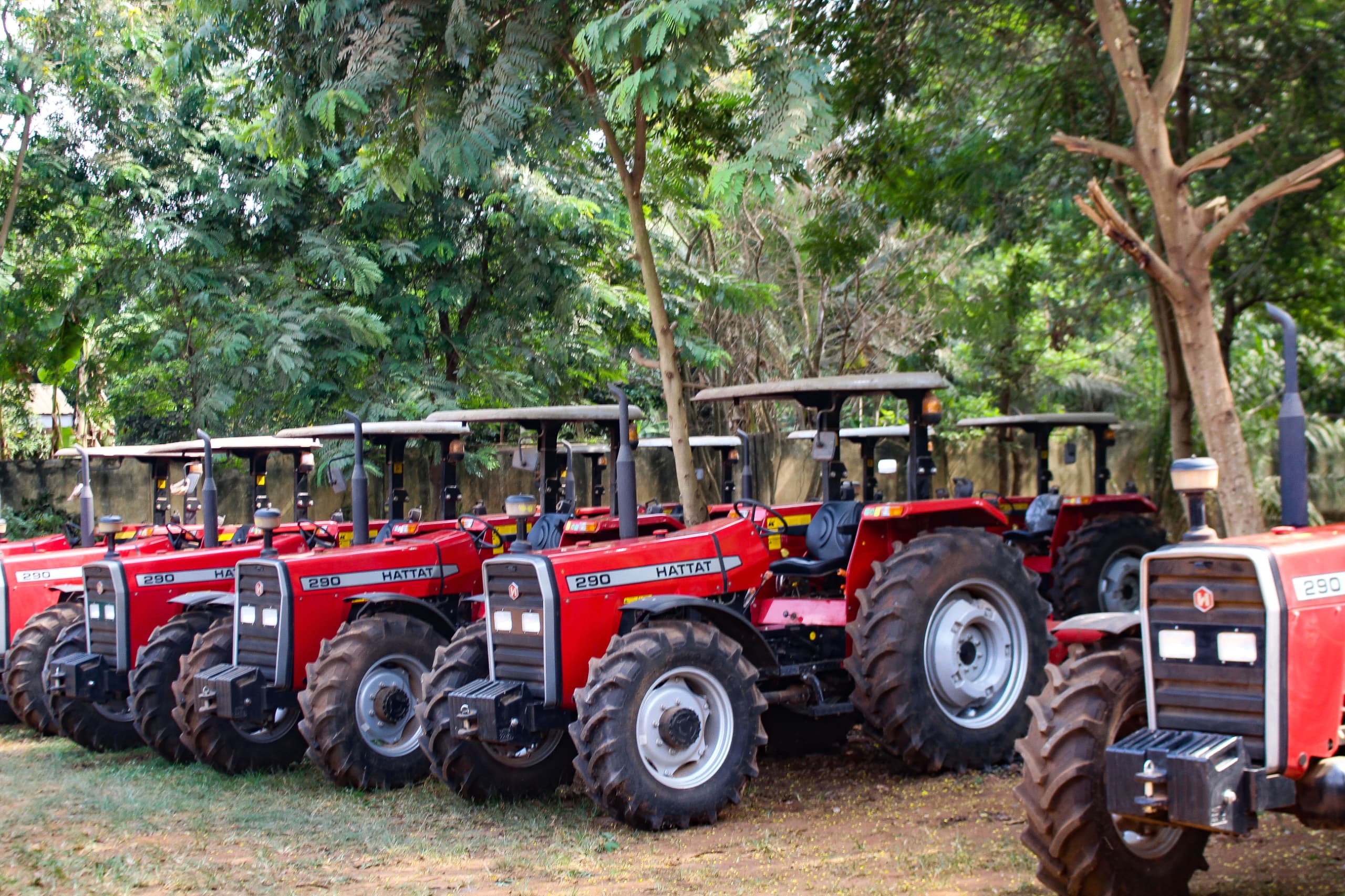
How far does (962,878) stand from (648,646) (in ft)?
6.65

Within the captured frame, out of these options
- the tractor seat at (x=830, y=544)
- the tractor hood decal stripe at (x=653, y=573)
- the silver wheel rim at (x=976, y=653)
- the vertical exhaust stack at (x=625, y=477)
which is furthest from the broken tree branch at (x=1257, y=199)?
the vertical exhaust stack at (x=625, y=477)

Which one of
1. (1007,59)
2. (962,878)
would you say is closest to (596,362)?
(1007,59)

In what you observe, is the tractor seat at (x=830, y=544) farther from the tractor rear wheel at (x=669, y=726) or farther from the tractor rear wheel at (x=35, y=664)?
the tractor rear wheel at (x=35, y=664)

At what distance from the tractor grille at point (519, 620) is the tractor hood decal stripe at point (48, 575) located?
20.3 ft

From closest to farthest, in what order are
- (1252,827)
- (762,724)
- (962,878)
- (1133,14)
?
(1252,827)
(962,878)
(762,724)
(1133,14)

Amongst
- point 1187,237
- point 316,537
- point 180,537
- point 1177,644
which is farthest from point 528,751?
point 180,537

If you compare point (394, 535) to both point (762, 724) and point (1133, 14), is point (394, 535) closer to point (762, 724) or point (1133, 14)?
point (762, 724)

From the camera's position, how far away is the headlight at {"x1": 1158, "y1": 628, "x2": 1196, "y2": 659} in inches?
186

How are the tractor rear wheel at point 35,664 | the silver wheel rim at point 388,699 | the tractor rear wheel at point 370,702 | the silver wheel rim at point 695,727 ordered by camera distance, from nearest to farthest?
the silver wheel rim at point 695,727
the tractor rear wheel at point 370,702
the silver wheel rim at point 388,699
the tractor rear wheel at point 35,664

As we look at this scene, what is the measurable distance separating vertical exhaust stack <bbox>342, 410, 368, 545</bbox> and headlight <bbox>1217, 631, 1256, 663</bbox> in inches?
226

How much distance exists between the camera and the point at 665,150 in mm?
12984

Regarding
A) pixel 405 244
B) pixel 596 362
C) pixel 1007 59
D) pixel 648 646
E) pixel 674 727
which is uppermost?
pixel 1007 59

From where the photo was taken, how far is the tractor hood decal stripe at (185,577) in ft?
33.8

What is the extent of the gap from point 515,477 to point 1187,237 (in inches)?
570
